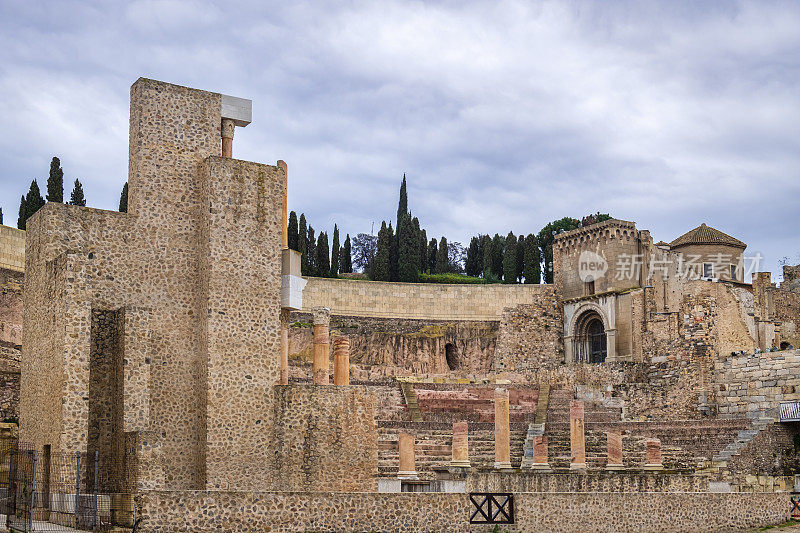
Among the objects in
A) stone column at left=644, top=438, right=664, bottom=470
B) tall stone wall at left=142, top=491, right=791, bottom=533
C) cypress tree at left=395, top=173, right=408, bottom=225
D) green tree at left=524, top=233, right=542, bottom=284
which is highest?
cypress tree at left=395, top=173, right=408, bottom=225

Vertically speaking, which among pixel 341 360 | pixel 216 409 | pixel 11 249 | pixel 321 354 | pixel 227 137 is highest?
pixel 227 137

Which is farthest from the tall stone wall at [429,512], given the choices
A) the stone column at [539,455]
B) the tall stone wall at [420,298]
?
the tall stone wall at [420,298]

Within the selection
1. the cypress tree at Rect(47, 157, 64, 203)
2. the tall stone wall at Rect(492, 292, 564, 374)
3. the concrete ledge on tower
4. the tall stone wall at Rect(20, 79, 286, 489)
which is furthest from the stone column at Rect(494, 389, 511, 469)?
the cypress tree at Rect(47, 157, 64, 203)

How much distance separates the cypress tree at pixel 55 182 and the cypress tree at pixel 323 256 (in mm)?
18500

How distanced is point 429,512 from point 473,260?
52.5 meters

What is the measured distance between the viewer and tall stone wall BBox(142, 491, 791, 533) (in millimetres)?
20938

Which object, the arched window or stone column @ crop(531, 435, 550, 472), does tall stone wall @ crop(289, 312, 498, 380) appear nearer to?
the arched window

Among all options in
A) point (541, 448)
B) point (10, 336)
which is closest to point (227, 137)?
point (541, 448)

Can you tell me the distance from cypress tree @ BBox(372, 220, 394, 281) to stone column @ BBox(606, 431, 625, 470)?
2977 cm

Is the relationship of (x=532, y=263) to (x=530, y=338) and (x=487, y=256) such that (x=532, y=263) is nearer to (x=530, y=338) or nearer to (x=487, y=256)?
(x=487, y=256)

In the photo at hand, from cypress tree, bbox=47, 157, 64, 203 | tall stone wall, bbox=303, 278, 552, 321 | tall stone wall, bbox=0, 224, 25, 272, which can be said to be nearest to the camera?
tall stone wall, bbox=0, 224, 25, 272

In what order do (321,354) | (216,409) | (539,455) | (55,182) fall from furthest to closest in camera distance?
(55,182)
(539,455)
(321,354)
(216,409)

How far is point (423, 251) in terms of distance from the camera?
70.2m

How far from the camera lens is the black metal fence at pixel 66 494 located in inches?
826
